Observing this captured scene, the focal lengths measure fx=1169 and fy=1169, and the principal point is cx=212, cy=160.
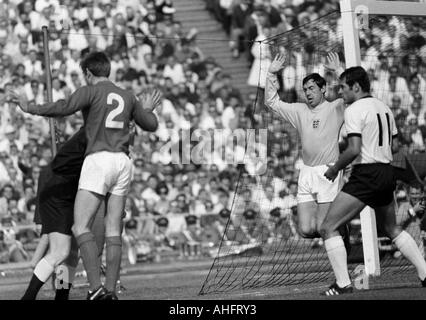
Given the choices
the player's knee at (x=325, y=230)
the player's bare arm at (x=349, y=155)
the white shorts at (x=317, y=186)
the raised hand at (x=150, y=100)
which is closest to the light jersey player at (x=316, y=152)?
the white shorts at (x=317, y=186)

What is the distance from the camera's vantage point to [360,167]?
448 inches

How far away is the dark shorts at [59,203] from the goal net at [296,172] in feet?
7.82

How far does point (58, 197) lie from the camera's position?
11.4m

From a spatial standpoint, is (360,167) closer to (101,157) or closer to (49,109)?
(101,157)

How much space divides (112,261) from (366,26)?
4.93 meters

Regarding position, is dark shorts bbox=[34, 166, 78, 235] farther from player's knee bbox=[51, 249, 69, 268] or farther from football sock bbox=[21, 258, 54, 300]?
football sock bbox=[21, 258, 54, 300]

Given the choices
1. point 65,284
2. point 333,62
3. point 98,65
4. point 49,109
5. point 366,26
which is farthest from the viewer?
point 366,26

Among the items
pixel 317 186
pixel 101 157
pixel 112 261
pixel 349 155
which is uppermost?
pixel 101 157

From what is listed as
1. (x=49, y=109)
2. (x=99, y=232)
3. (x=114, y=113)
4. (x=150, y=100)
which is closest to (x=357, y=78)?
(x=150, y=100)

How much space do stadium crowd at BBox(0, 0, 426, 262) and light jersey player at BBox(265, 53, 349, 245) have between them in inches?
192

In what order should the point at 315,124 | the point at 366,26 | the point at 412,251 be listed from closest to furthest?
the point at 412,251, the point at 315,124, the point at 366,26

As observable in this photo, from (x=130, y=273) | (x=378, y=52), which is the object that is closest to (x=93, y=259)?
(x=130, y=273)

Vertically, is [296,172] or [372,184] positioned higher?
[372,184]
